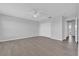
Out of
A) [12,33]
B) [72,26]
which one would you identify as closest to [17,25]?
[12,33]

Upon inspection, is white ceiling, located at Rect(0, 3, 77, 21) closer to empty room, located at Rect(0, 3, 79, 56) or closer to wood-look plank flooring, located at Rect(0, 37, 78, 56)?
empty room, located at Rect(0, 3, 79, 56)

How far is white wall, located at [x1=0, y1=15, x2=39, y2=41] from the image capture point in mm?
4959

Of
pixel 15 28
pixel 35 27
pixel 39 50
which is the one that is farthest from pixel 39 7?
pixel 35 27

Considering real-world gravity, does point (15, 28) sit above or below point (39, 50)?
above

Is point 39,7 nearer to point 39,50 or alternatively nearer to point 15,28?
point 39,50

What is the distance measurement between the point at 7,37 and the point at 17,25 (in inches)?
64.6

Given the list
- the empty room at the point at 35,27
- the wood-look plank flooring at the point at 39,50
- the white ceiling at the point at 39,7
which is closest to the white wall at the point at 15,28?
the empty room at the point at 35,27

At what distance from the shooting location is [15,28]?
19.7ft

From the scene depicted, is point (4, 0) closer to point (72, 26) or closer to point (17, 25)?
point (17, 25)

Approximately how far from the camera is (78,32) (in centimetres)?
436

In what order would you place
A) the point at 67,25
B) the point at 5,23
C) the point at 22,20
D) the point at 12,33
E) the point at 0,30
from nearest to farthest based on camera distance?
the point at 0,30 → the point at 5,23 → the point at 12,33 → the point at 22,20 → the point at 67,25

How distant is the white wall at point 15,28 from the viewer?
4.96 m

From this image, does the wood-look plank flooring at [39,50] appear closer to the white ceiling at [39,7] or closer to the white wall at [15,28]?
the white wall at [15,28]

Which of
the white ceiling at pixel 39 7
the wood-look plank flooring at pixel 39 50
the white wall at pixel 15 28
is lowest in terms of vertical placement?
the wood-look plank flooring at pixel 39 50
